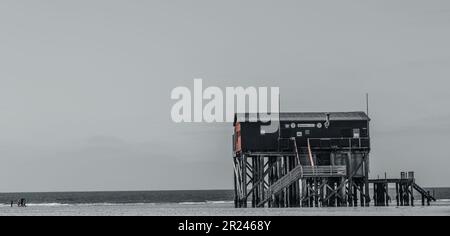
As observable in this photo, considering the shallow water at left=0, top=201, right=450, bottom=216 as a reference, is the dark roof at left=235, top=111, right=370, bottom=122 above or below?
above

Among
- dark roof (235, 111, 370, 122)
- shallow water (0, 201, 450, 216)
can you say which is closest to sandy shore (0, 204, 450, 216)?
shallow water (0, 201, 450, 216)

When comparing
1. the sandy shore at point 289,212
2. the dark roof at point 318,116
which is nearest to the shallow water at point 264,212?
the sandy shore at point 289,212

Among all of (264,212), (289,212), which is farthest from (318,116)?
(289,212)

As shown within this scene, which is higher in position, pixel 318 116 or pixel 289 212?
pixel 318 116

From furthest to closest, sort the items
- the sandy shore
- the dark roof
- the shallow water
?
1. the dark roof
2. the shallow water
3. the sandy shore

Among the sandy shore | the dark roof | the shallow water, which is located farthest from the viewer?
the dark roof

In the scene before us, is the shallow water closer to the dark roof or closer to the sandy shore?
the sandy shore

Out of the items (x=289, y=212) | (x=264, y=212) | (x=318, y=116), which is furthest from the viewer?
(x=318, y=116)

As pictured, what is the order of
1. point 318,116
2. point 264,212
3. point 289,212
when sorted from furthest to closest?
1. point 318,116
2. point 264,212
3. point 289,212

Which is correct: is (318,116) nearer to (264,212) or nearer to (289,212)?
(264,212)

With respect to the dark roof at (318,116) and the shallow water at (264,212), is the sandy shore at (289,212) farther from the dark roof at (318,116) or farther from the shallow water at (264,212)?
the dark roof at (318,116)

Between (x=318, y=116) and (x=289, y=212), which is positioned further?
(x=318, y=116)
